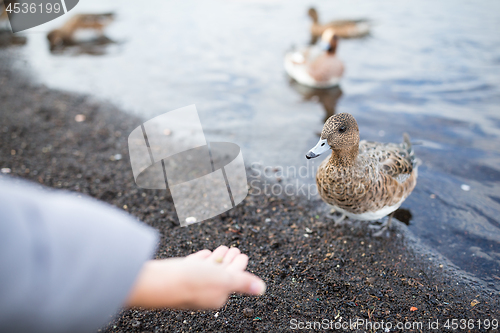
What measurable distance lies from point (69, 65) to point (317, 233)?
797 cm

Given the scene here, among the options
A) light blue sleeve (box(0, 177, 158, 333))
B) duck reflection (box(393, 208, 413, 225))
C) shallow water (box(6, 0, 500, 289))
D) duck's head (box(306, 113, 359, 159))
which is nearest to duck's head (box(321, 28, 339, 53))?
shallow water (box(6, 0, 500, 289))

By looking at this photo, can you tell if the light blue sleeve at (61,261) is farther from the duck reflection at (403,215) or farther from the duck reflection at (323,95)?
the duck reflection at (323,95)

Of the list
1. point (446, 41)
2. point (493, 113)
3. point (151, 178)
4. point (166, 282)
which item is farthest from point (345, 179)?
point (446, 41)

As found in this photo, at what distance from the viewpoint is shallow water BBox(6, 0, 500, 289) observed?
405cm

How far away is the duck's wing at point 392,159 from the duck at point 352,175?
10 millimetres

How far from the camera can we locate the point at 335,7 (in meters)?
12.6

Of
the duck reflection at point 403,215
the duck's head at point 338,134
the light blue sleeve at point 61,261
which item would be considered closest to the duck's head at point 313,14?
the duck reflection at point 403,215

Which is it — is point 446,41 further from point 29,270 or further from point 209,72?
point 29,270

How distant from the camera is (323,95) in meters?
7.17

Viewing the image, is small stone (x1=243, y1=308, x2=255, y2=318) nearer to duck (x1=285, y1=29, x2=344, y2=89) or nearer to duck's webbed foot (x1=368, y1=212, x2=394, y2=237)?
duck's webbed foot (x1=368, y1=212, x2=394, y2=237)

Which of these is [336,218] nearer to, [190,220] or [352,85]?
[190,220]

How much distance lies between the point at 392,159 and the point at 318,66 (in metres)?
4.47

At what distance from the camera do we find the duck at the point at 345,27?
32.0ft

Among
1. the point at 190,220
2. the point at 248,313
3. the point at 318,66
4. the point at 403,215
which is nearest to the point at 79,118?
the point at 190,220
